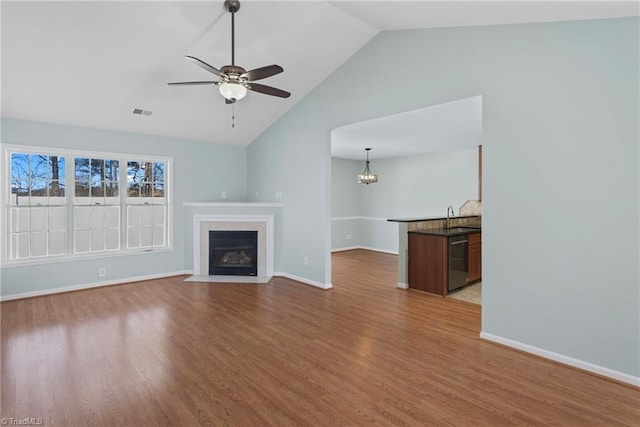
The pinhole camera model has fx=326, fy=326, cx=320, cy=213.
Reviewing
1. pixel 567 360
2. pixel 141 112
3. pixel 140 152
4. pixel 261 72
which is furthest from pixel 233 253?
pixel 567 360

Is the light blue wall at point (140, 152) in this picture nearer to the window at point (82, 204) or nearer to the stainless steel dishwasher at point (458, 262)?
the window at point (82, 204)

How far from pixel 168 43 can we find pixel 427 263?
447cm

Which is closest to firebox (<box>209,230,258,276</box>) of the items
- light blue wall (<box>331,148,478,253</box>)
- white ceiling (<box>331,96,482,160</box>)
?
white ceiling (<box>331,96,482,160</box>)

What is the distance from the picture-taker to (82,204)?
509 cm

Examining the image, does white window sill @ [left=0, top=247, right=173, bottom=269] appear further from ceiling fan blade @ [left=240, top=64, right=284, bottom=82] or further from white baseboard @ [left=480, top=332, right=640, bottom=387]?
white baseboard @ [left=480, top=332, right=640, bottom=387]

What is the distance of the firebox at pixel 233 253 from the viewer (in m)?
5.94

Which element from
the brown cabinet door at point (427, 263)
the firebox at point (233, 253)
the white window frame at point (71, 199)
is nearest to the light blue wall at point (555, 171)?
the brown cabinet door at point (427, 263)

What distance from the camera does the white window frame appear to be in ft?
14.7

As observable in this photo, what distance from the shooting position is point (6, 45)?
10.8ft

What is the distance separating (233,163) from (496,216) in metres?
5.04

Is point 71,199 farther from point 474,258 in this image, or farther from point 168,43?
point 474,258

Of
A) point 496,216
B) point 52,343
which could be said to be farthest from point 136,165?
point 496,216

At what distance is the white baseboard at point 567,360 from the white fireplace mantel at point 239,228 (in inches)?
148

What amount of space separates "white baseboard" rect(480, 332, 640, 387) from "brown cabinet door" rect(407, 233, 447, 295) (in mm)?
1491
